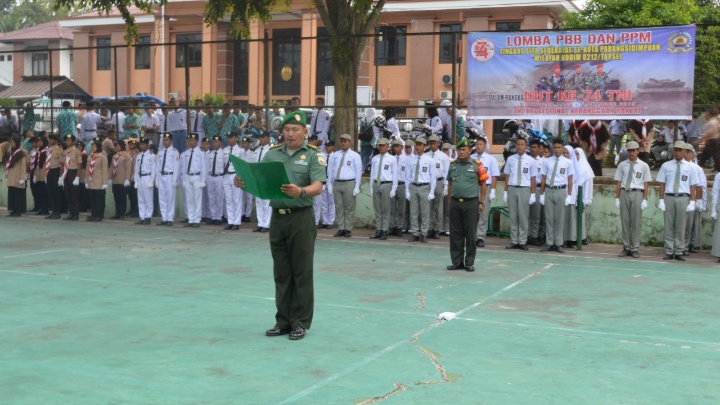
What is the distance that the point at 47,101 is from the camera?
95.6 ft

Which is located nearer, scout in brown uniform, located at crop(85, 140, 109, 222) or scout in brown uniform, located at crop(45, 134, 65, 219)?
scout in brown uniform, located at crop(85, 140, 109, 222)

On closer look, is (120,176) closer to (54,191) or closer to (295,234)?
(54,191)

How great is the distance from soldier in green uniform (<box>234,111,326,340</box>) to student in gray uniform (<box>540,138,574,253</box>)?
322 inches

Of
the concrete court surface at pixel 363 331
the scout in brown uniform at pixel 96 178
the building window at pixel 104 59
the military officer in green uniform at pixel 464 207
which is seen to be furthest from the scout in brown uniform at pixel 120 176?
the building window at pixel 104 59

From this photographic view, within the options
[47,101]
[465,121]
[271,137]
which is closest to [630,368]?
[465,121]

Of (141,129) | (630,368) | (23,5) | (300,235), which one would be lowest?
(630,368)

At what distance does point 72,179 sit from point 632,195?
13.4m

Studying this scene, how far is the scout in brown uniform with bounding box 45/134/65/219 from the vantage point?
22.2 metres

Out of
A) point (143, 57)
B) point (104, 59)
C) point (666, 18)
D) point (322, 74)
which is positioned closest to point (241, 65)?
point (143, 57)

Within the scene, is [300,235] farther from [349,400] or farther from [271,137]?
[271,137]

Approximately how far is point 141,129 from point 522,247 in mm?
12022

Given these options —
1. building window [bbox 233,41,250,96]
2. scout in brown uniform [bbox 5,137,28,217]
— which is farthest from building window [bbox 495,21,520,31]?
scout in brown uniform [bbox 5,137,28,217]

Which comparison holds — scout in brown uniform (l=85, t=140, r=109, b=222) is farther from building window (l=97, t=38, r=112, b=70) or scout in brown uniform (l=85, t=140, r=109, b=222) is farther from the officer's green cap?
building window (l=97, t=38, r=112, b=70)

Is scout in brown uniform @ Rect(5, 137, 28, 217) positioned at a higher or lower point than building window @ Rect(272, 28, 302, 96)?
lower
